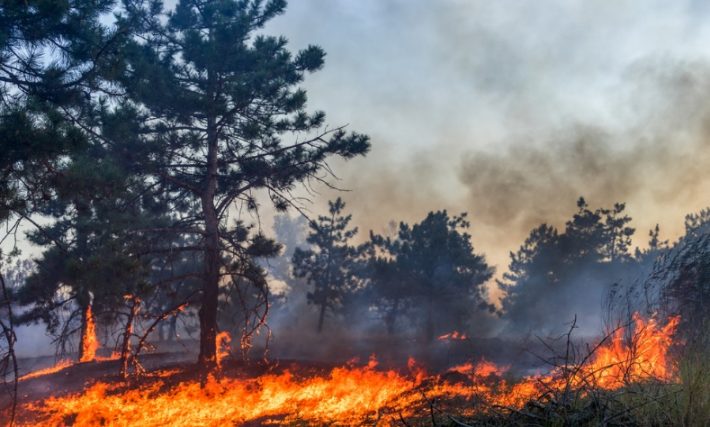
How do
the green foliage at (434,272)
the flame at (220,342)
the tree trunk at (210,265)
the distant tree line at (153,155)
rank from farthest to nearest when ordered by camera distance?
the green foliage at (434,272) → the flame at (220,342) → the tree trunk at (210,265) → the distant tree line at (153,155)

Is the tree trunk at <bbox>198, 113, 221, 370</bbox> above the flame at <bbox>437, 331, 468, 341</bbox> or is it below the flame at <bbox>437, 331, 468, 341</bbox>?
above

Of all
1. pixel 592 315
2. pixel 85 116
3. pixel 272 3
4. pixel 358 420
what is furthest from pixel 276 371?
pixel 592 315

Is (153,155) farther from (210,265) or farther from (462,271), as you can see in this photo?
(462,271)


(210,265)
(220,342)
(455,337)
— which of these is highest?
(210,265)

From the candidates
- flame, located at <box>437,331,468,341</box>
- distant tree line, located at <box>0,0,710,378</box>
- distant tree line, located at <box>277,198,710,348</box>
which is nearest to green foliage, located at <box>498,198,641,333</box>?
distant tree line, located at <box>277,198,710,348</box>

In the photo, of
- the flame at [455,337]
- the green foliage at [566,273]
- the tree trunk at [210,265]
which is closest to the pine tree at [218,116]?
the tree trunk at [210,265]

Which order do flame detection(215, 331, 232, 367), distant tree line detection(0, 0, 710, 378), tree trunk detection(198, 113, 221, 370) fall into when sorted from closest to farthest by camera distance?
distant tree line detection(0, 0, 710, 378), tree trunk detection(198, 113, 221, 370), flame detection(215, 331, 232, 367)

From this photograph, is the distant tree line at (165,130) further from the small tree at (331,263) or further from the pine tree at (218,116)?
the small tree at (331,263)

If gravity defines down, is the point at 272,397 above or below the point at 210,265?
below

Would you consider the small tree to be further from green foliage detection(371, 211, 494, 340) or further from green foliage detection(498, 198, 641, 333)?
green foliage detection(498, 198, 641, 333)

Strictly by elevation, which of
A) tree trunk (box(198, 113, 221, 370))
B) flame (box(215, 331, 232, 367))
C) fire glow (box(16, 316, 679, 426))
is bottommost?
fire glow (box(16, 316, 679, 426))

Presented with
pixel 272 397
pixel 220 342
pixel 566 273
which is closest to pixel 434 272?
pixel 566 273

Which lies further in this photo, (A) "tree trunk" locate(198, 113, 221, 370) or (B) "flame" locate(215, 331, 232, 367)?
(B) "flame" locate(215, 331, 232, 367)

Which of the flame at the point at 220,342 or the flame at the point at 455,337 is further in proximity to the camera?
the flame at the point at 220,342
